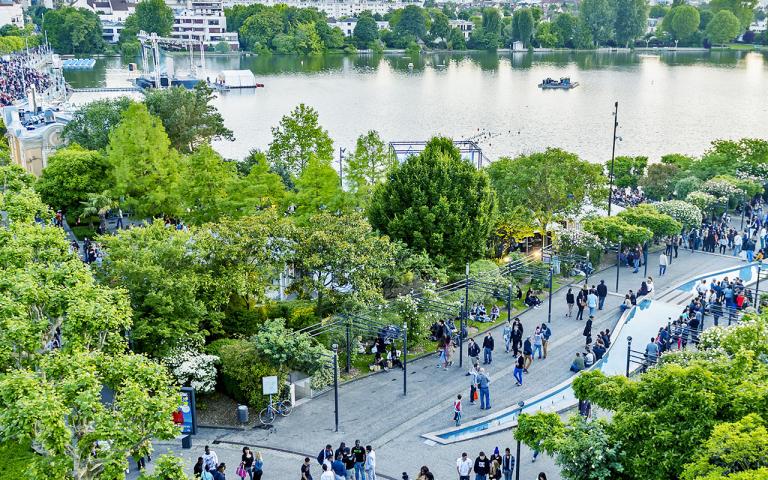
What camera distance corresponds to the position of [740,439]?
50.1ft

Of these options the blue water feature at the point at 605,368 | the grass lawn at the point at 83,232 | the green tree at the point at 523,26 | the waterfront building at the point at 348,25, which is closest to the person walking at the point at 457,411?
the blue water feature at the point at 605,368

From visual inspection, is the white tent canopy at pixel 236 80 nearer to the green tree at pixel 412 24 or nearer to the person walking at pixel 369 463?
the green tree at pixel 412 24

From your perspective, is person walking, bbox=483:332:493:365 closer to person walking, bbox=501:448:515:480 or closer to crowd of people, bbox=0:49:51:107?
person walking, bbox=501:448:515:480

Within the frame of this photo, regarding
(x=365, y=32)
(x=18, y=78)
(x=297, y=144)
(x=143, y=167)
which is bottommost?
(x=143, y=167)

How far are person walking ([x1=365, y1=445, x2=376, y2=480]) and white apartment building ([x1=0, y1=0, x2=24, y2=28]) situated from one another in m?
164

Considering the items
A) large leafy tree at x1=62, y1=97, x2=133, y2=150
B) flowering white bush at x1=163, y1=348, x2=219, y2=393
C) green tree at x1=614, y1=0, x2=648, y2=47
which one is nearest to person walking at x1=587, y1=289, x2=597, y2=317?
flowering white bush at x1=163, y1=348, x2=219, y2=393

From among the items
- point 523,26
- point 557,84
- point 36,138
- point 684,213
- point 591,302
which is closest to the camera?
point 591,302

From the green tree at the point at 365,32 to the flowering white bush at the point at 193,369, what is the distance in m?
144

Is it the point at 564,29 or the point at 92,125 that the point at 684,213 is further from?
the point at 564,29

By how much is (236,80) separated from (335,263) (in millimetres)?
93922

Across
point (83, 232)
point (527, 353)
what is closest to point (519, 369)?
point (527, 353)

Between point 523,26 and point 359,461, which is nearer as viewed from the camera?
point 359,461

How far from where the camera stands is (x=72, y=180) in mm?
44594

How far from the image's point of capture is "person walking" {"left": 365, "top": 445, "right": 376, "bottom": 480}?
22281 millimetres
